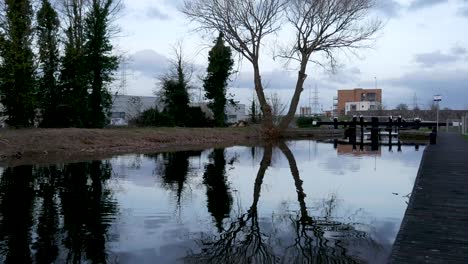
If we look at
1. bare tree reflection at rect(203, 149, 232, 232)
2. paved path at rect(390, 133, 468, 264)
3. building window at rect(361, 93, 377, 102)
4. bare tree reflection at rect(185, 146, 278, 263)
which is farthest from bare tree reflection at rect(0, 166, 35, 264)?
building window at rect(361, 93, 377, 102)

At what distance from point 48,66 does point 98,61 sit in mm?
4475

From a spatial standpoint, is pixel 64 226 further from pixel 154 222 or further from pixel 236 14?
pixel 236 14

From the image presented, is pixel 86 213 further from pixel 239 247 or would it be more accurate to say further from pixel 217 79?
pixel 217 79

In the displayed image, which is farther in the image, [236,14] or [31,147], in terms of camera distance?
[236,14]

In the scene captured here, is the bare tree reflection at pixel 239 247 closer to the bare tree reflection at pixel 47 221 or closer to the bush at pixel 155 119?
the bare tree reflection at pixel 47 221

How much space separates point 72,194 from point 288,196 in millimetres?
5054

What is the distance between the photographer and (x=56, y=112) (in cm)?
2889

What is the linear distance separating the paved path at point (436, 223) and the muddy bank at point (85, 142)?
13.8m

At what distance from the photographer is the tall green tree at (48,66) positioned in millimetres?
28531

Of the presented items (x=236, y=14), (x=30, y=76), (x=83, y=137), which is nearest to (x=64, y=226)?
(x=83, y=137)

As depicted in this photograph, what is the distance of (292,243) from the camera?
7.05m

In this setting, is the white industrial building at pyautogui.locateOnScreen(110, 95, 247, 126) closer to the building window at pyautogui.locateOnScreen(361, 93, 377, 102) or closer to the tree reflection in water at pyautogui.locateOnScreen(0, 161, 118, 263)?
the tree reflection in water at pyautogui.locateOnScreen(0, 161, 118, 263)

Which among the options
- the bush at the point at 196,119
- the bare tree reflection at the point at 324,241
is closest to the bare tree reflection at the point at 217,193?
the bare tree reflection at the point at 324,241

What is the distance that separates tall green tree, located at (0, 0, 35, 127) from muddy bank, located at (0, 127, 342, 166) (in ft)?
8.83
